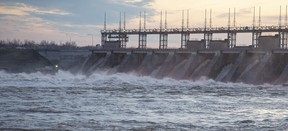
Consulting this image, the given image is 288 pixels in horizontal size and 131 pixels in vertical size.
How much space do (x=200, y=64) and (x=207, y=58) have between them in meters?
2.59

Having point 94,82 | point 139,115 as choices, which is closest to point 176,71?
point 94,82

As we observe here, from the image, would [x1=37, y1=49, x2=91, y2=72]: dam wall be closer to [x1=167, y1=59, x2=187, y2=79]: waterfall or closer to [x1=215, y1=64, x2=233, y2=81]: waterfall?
[x1=167, y1=59, x2=187, y2=79]: waterfall

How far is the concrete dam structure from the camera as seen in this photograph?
2557 inches

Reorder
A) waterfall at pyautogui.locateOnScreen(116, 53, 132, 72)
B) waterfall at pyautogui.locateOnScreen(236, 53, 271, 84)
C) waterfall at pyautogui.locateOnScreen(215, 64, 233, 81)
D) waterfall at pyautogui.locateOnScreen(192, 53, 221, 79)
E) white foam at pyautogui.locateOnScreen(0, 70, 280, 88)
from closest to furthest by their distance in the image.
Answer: white foam at pyautogui.locateOnScreen(0, 70, 280, 88) → waterfall at pyautogui.locateOnScreen(236, 53, 271, 84) → waterfall at pyautogui.locateOnScreen(215, 64, 233, 81) → waterfall at pyautogui.locateOnScreen(192, 53, 221, 79) → waterfall at pyautogui.locateOnScreen(116, 53, 132, 72)

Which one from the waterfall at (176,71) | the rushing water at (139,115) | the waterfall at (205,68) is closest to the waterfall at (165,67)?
the waterfall at (176,71)

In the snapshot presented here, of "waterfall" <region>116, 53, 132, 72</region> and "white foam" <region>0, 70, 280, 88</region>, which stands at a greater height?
"waterfall" <region>116, 53, 132, 72</region>

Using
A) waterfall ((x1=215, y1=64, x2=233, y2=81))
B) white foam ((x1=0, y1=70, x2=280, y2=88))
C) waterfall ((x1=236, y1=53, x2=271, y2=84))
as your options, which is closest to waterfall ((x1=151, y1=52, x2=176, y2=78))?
white foam ((x1=0, y1=70, x2=280, y2=88))

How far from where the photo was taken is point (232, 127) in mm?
22328

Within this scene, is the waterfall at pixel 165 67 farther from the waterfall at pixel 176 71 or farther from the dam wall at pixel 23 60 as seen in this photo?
the dam wall at pixel 23 60

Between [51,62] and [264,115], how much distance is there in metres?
102

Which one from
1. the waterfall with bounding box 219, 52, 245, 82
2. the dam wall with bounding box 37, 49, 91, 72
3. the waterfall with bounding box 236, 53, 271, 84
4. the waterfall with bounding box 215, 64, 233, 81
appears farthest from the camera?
the dam wall with bounding box 37, 49, 91, 72

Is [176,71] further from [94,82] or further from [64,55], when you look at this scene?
[64,55]

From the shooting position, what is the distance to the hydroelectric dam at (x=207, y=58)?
2581 inches

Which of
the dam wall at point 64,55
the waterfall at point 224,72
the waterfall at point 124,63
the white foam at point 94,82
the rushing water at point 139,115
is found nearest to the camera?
the rushing water at point 139,115
